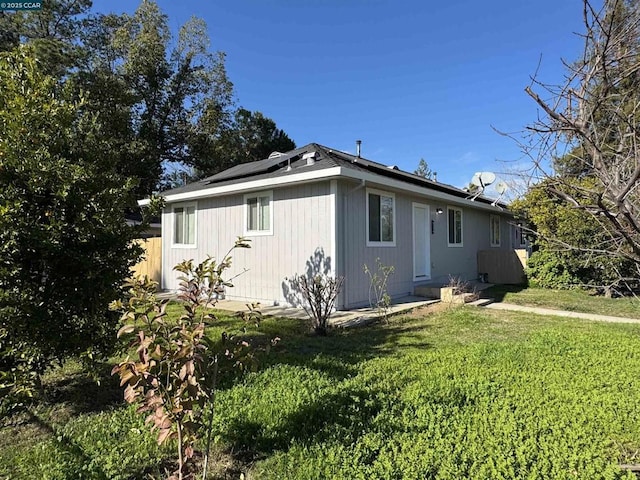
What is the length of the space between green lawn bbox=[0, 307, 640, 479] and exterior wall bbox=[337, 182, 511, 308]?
3250 mm

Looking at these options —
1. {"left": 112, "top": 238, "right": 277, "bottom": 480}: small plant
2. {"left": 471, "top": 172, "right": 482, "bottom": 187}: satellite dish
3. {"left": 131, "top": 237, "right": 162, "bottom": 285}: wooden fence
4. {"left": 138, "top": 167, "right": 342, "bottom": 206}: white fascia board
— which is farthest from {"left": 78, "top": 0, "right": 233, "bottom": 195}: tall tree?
{"left": 112, "top": 238, "right": 277, "bottom": 480}: small plant

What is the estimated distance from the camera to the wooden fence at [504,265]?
1313 cm

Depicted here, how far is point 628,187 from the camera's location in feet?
4.65

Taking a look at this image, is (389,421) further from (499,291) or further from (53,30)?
(53,30)

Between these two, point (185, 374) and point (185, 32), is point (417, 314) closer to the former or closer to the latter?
point (185, 374)

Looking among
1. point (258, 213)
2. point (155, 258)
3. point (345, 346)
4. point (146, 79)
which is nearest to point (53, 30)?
point (146, 79)

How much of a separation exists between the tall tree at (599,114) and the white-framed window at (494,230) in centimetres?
1441

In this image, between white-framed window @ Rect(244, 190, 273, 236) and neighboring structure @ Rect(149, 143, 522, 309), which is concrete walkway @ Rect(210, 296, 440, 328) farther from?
white-framed window @ Rect(244, 190, 273, 236)

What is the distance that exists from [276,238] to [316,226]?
1.29 m

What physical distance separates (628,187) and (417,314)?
6.85m

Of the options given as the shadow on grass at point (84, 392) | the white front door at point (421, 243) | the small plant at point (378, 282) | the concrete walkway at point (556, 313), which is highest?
the white front door at point (421, 243)

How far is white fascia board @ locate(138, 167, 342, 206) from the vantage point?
24.5ft

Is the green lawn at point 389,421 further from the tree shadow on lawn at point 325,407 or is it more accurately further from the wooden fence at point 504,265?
the wooden fence at point 504,265

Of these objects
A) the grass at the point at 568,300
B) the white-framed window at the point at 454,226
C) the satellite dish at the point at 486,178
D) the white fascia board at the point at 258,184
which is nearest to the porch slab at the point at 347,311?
the grass at the point at 568,300
